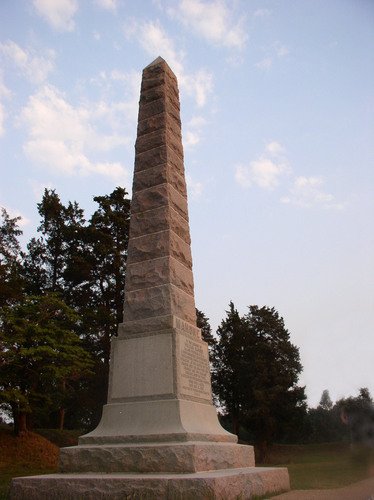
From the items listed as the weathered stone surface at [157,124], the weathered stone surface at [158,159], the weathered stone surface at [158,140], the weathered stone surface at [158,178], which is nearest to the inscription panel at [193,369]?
the weathered stone surface at [158,178]

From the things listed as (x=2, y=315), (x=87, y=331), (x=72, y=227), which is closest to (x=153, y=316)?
(x=2, y=315)

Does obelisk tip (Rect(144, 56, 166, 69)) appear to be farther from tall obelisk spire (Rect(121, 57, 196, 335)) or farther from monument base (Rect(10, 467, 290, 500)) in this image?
monument base (Rect(10, 467, 290, 500))

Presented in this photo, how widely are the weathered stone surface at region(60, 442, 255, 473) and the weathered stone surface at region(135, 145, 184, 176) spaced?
476 cm

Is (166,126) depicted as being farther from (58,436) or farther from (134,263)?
(58,436)

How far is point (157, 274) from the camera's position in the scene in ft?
23.6

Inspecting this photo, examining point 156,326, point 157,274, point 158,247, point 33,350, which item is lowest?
point 156,326

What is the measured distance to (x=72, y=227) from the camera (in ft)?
95.6

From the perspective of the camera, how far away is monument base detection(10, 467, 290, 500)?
4.52 m

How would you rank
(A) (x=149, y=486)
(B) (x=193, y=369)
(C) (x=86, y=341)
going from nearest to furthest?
(A) (x=149, y=486) < (B) (x=193, y=369) < (C) (x=86, y=341)

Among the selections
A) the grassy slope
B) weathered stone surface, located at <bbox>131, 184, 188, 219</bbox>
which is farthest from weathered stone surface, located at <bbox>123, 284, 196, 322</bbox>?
the grassy slope

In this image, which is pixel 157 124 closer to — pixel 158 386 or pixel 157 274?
pixel 157 274

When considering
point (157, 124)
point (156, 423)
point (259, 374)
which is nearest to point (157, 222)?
point (157, 124)

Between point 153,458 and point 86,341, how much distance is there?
2210cm

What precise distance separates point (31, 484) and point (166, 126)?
6.14 meters
